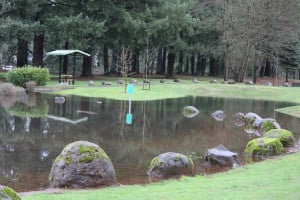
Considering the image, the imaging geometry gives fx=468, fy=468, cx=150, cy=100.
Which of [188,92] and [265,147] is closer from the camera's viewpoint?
[265,147]

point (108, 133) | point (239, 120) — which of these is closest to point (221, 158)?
point (108, 133)

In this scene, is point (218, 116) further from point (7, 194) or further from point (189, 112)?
point (7, 194)

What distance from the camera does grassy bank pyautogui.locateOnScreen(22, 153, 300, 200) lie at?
8.04 m

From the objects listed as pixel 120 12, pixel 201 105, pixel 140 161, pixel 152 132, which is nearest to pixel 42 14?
pixel 120 12

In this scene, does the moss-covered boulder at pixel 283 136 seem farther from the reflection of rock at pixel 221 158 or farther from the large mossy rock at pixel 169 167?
the large mossy rock at pixel 169 167

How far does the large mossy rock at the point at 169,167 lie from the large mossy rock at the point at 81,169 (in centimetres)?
133

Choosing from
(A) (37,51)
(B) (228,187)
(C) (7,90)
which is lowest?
(B) (228,187)

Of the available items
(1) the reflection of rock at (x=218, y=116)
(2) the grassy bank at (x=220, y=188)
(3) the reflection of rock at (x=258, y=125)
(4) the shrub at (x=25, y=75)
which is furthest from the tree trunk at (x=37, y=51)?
(2) the grassy bank at (x=220, y=188)

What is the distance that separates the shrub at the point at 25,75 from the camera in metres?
32.9

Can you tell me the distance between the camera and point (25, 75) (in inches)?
1307

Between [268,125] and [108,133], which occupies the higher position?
[268,125]

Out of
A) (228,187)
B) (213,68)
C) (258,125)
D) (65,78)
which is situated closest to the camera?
(228,187)

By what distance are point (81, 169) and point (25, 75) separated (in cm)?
2459

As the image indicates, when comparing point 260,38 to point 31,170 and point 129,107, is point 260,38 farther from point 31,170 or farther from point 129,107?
point 31,170
